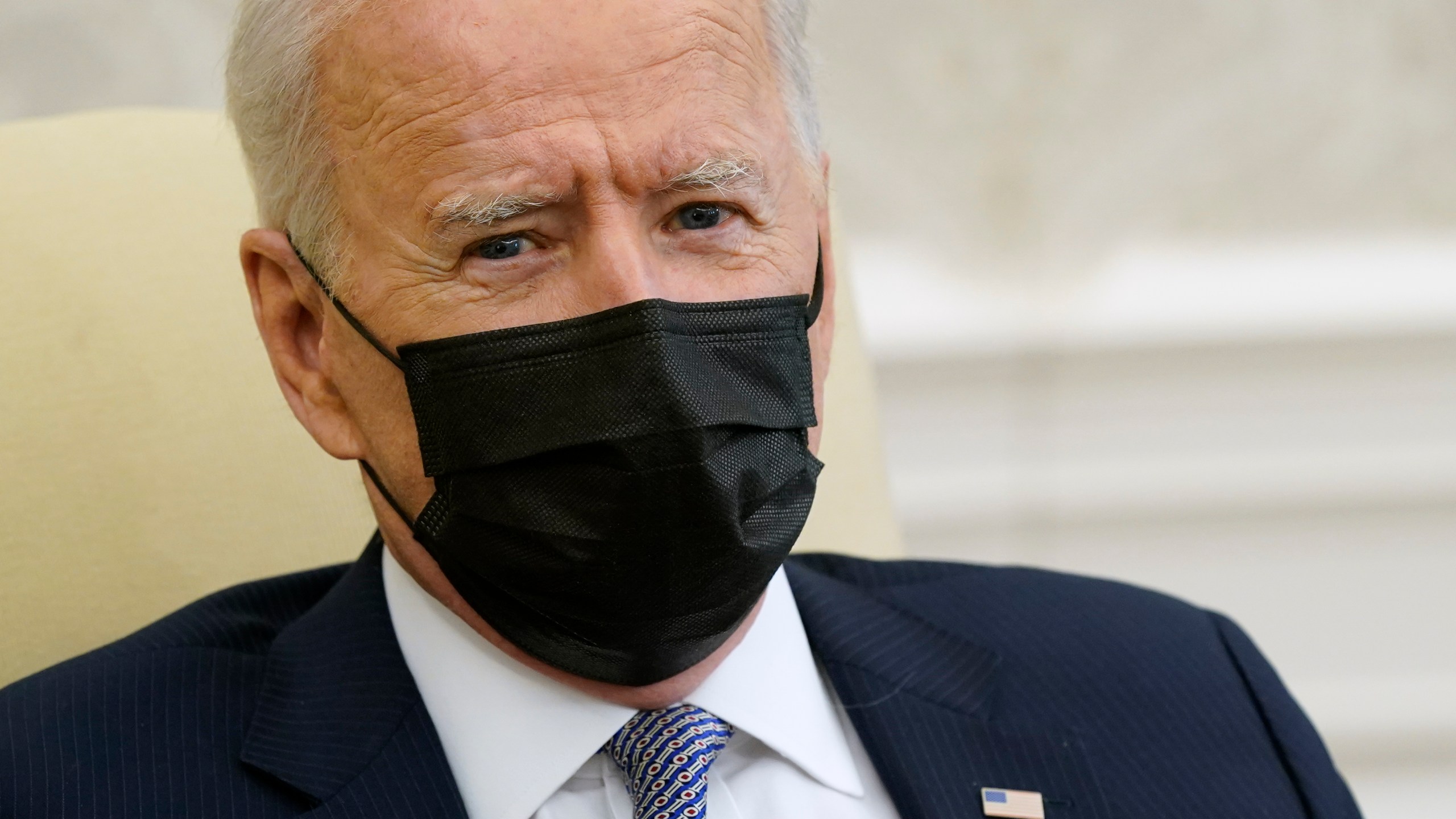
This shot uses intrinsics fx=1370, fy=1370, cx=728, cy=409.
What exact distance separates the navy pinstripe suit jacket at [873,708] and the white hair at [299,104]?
0.39 m

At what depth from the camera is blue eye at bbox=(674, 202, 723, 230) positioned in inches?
52.8

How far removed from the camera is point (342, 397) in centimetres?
140

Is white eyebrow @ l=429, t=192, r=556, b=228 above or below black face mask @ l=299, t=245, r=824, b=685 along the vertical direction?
above

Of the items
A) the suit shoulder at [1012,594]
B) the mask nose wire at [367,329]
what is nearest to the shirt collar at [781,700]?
the suit shoulder at [1012,594]

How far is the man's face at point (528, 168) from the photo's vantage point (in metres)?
1.26

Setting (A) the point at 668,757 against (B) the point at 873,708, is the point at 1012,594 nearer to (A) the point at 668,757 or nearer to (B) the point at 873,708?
(B) the point at 873,708

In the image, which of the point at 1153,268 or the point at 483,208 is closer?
the point at 483,208

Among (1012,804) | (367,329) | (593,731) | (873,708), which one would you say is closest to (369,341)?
(367,329)

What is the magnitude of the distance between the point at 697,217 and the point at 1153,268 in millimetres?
1698

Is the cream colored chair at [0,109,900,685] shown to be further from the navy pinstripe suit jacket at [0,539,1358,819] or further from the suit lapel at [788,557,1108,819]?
the suit lapel at [788,557,1108,819]

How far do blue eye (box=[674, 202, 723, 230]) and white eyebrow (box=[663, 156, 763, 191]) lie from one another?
0.03m

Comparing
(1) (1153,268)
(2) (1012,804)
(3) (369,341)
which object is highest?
(1) (1153,268)

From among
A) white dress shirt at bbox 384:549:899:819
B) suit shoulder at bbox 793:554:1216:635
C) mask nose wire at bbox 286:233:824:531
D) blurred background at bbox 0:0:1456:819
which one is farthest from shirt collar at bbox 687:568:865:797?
blurred background at bbox 0:0:1456:819

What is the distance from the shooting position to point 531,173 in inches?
49.7
